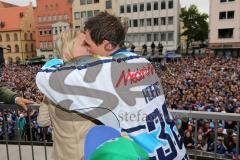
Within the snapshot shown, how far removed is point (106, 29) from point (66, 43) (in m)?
0.27

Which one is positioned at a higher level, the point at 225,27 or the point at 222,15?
the point at 222,15

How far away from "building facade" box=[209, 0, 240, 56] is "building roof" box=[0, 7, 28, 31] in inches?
1816

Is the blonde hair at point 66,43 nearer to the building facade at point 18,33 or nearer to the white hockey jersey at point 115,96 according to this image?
the white hockey jersey at point 115,96

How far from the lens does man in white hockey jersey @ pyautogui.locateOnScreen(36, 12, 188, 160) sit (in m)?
1.64

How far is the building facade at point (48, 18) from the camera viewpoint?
65438mm

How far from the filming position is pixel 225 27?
48625 mm

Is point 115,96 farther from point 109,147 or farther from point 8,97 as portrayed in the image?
point 8,97

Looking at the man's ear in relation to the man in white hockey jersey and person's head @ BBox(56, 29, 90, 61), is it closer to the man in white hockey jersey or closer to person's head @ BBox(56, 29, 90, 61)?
the man in white hockey jersey

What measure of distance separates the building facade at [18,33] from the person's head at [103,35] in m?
72.9

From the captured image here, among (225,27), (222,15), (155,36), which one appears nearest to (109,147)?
(225,27)

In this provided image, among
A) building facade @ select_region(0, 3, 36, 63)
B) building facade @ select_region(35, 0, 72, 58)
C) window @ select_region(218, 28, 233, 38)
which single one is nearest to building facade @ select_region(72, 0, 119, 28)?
building facade @ select_region(35, 0, 72, 58)

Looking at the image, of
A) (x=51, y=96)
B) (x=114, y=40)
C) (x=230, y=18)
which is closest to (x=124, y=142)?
(x=51, y=96)

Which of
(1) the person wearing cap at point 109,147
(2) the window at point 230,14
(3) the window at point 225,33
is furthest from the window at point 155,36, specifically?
(1) the person wearing cap at point 109,147

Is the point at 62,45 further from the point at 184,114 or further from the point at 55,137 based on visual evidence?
the point at 184,114
